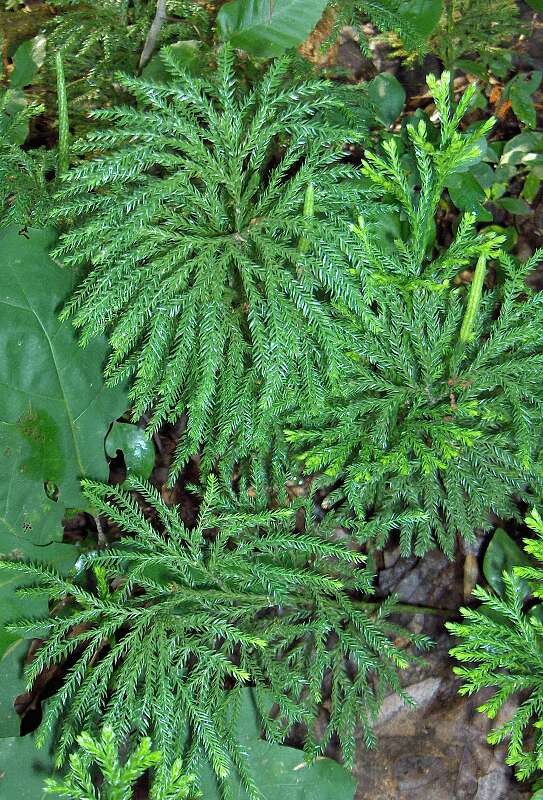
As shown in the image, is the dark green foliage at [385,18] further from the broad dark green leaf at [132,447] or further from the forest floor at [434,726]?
the forest floor at [434,726]

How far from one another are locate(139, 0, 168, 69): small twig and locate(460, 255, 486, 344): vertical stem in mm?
1811

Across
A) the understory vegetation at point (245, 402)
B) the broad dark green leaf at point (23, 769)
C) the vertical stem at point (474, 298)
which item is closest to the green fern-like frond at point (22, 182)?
the understory vegetation at point (245, 402)

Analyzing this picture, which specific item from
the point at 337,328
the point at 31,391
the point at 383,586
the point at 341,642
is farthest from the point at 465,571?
the point at 31,391

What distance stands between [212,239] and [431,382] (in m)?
0.82

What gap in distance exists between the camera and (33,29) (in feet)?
11.3

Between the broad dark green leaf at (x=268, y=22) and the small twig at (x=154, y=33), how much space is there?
0.41 metres

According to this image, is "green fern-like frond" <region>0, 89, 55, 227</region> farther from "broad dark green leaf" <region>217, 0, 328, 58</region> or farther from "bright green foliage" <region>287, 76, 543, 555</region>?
"bright green foliage" <region>287, 76, 543, 555</region>

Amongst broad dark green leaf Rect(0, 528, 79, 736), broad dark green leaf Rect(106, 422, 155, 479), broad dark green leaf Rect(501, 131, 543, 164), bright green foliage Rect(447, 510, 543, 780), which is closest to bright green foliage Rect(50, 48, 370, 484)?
broad dark green leaf Rect(106, 422, 155, 479)

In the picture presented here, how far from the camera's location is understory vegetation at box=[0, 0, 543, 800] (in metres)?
1.98

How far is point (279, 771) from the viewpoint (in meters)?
2.47

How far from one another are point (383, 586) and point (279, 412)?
Answer: 3.45ft

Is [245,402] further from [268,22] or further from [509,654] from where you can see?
[268,22]

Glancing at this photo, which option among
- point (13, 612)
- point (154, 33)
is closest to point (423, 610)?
point (13, 612)

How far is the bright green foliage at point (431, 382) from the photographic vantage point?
1968 millimetres
